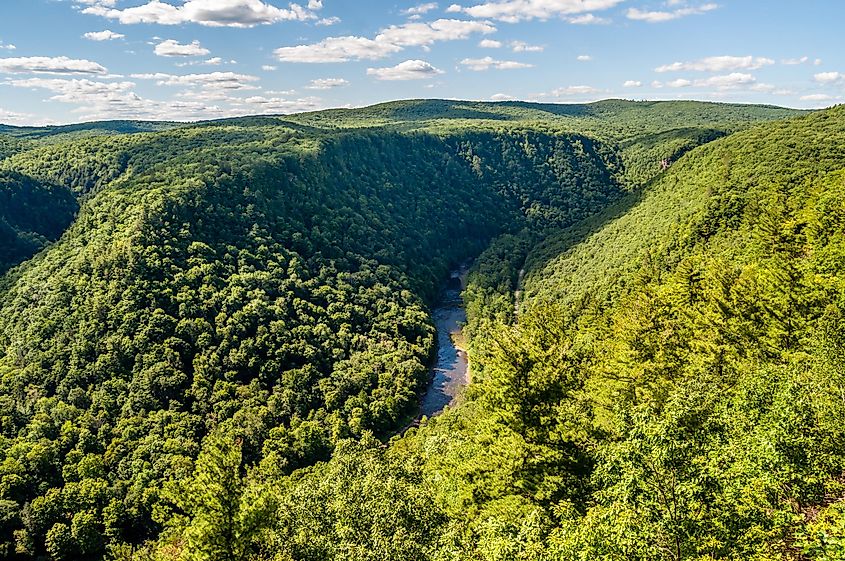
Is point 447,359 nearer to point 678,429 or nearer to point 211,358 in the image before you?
point 211,358

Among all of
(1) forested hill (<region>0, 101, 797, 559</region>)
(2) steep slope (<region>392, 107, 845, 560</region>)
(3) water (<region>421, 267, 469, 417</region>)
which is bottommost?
(3) water (<region>421, 267, 469, 417</region>)

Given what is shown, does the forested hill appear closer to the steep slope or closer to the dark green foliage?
the dark green foliage

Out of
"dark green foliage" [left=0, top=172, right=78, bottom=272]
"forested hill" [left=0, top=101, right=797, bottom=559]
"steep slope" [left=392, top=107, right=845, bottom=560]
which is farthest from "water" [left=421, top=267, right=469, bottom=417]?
"dark green foliage" [left=0, top=172, right=78, bottom=272]

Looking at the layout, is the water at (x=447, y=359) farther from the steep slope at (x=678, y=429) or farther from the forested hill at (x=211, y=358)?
the steep slope at (x=678, y=429)

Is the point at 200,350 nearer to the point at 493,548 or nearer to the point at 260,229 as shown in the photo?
the point at 260,229

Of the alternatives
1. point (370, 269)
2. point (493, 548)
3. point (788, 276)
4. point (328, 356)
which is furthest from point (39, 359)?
point (788, 276)
